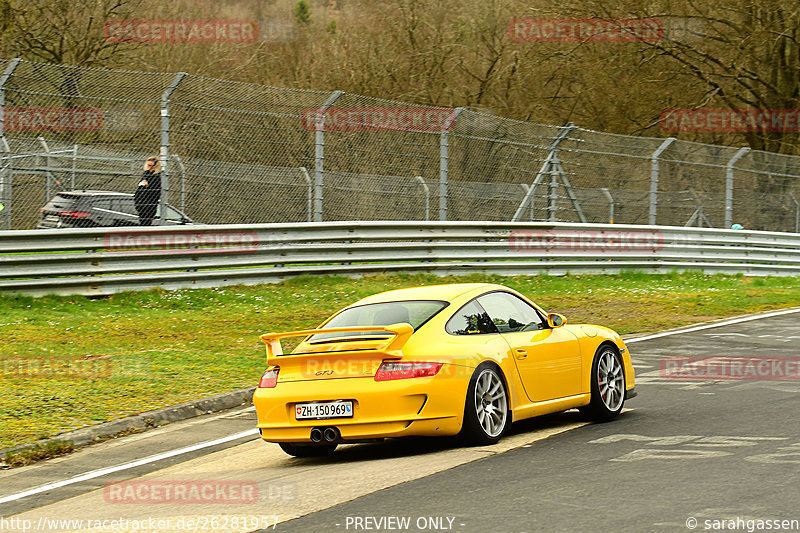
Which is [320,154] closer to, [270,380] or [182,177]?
[182,177]

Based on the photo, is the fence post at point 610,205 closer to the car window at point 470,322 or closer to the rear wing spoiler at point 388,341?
the car window at point 470,322

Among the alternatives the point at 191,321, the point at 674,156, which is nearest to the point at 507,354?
the point at 191,321

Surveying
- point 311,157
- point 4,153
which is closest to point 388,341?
point 4,153

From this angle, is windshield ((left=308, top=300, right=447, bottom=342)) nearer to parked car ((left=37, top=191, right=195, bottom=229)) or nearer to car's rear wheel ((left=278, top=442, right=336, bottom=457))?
car's rear wheel ((left=278, top=442, right=336, bottom=457))

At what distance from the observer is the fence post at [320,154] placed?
1831 cm

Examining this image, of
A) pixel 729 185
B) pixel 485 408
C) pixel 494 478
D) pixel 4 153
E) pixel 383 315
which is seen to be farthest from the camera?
pixel 729 185

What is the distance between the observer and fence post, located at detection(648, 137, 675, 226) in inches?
931

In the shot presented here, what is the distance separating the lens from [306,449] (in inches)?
327

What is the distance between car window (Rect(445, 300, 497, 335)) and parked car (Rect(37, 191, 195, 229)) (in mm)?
9116

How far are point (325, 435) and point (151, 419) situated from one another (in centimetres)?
259

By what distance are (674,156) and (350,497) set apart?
19199mm

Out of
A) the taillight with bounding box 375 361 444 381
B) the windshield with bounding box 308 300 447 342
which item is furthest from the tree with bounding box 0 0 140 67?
the taillight with bounding box 375 361 444 381

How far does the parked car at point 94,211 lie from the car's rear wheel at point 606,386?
9.24 m

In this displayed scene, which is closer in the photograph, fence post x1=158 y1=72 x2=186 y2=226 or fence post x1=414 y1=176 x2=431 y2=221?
fence post x1=158 y1=72 x2=186 y2=226
